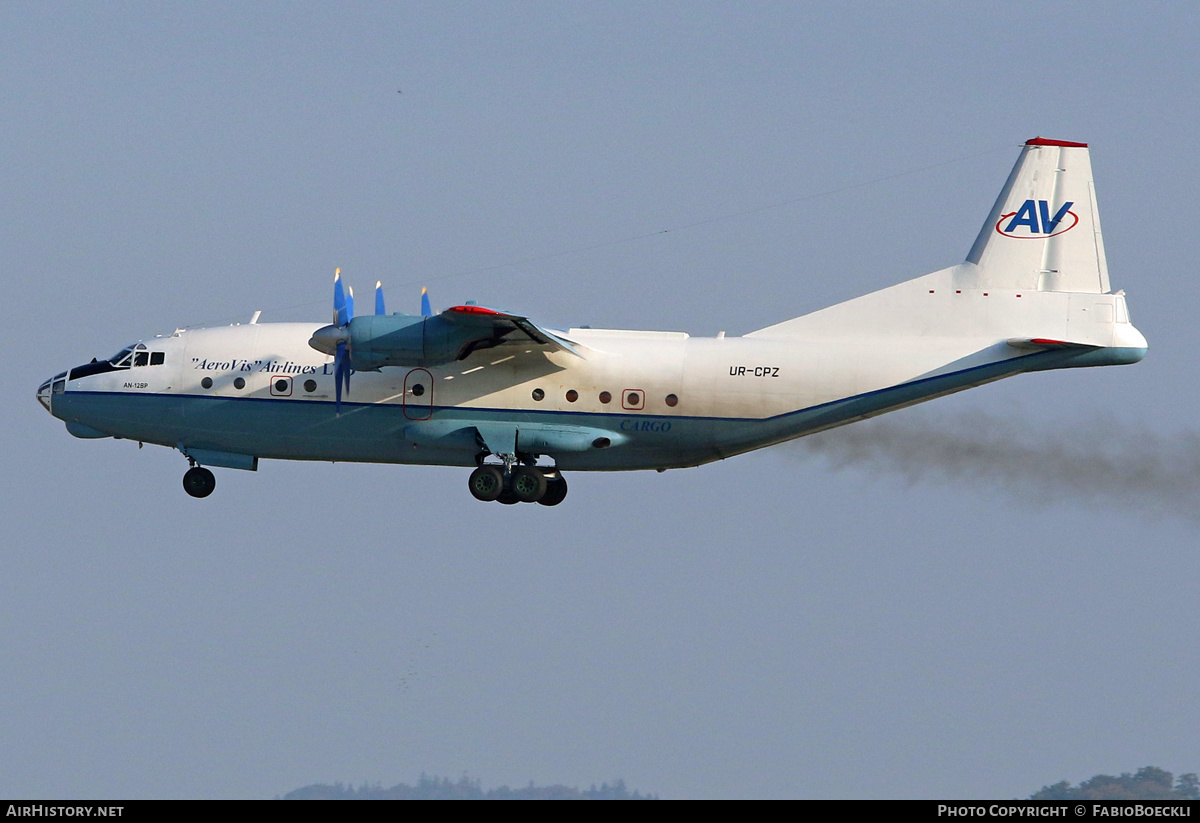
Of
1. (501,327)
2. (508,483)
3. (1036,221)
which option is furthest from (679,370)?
(1036,221)

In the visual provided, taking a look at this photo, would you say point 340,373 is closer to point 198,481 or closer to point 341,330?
point 341,330

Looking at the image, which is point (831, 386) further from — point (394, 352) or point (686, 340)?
point (394, 352)

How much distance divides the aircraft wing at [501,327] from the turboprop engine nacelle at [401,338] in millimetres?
191

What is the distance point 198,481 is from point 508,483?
18.5 feet

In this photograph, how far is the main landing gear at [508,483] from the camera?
2703 cm

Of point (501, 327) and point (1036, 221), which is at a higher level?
point (1036, 221)

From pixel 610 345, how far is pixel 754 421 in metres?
2.67

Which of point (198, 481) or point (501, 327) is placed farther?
point (198, 481)

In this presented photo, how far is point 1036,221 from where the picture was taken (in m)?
27.1
